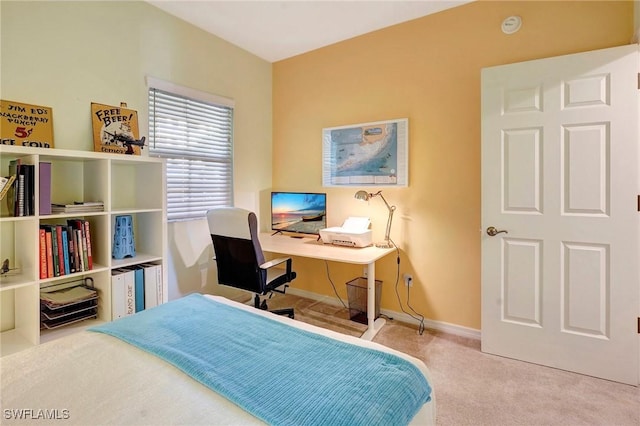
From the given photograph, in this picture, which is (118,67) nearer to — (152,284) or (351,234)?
(152,284)

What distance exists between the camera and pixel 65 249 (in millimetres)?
1803

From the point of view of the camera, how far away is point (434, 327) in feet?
9.04

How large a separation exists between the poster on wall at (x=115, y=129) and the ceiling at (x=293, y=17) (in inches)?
36.3

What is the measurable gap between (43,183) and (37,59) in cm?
83

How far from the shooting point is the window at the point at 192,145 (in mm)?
2592

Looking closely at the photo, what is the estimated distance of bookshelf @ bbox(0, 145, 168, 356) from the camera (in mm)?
1680

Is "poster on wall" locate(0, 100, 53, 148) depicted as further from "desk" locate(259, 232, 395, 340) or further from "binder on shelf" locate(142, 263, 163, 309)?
"desk" locate(259, 232, 395, 340)

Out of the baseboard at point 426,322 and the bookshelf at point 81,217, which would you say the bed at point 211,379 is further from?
the baseboard at point 426,322

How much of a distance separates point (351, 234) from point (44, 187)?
206 centimetres

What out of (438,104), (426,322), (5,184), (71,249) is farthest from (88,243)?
(438,104)

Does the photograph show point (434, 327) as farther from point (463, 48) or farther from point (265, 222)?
point (463, 48)

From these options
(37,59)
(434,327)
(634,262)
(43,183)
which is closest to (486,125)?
(634,262)

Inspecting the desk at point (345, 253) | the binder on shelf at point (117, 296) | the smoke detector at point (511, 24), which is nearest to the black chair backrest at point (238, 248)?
the desk at point (345, 253)

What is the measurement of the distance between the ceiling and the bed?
242 centimetres
